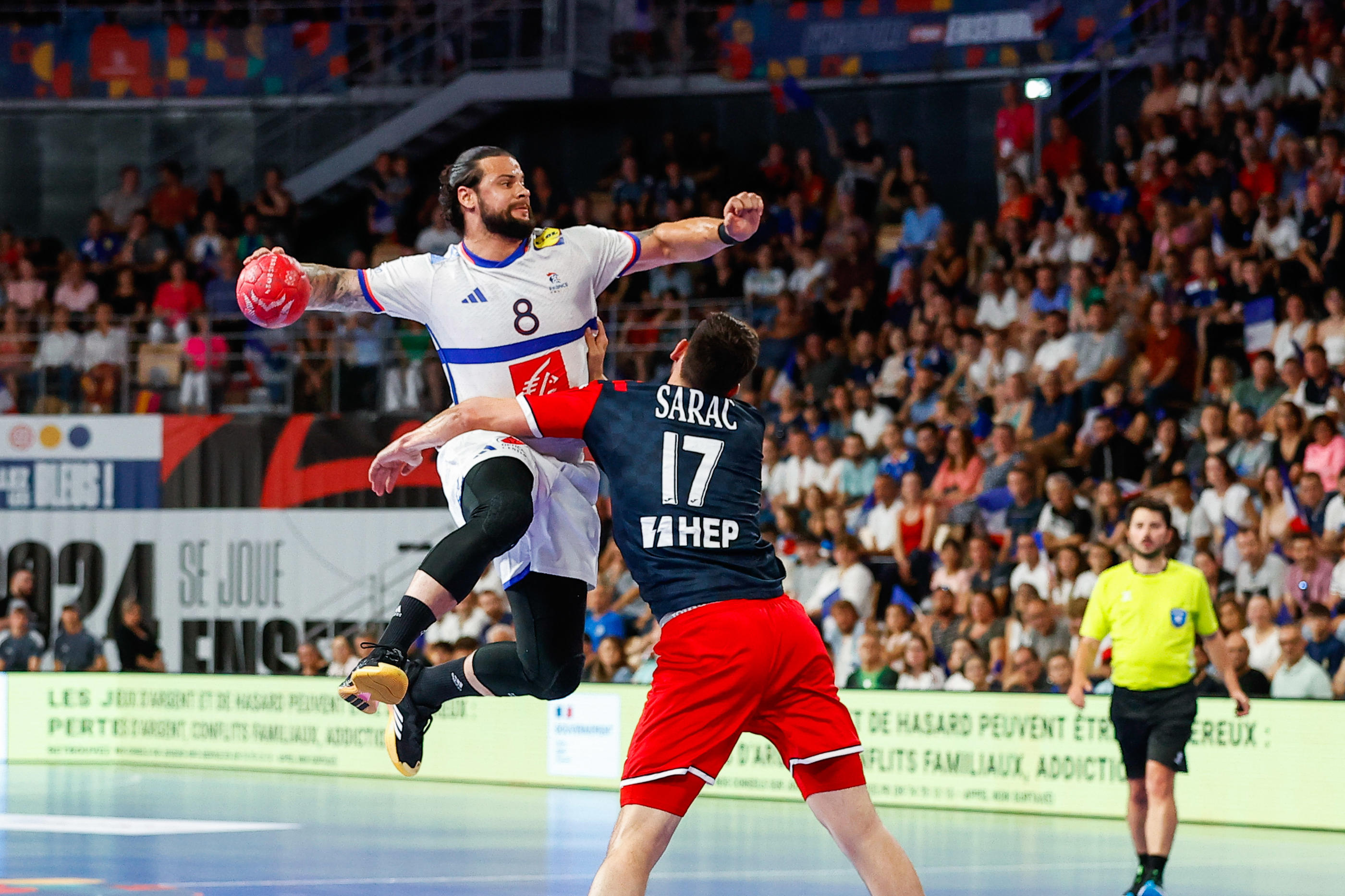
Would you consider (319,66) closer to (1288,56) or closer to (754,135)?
(754,135)

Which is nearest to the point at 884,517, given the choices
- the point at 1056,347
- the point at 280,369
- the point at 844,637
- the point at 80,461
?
the point at 844,637

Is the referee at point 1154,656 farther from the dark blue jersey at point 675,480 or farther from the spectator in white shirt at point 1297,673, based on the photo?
the dark blue jersey at point 675,480

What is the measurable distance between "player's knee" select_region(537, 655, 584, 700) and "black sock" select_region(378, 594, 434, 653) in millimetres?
790

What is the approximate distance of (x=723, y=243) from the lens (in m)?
7.20

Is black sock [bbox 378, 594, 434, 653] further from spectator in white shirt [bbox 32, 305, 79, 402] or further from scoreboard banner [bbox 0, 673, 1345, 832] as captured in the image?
spectator in white shirt [bbox 32, 305, 79, 402]

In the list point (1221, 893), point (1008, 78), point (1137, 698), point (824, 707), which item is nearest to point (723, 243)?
point (824, 707)

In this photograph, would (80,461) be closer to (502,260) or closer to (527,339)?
(502,260)

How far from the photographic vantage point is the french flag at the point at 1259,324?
51.5ft

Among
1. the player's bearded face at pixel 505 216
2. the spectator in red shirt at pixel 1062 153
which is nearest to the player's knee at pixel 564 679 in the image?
the player's bearded face at pixel 505 216

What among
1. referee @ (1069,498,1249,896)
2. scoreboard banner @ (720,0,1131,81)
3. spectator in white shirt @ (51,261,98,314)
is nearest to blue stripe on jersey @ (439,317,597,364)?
referee @ (1069,498,1249,896)

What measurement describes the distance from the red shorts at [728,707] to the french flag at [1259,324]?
1052 cm

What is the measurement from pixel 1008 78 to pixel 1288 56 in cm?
423

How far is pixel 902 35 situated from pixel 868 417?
644 cm

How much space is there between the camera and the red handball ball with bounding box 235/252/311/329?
6.87 meters
